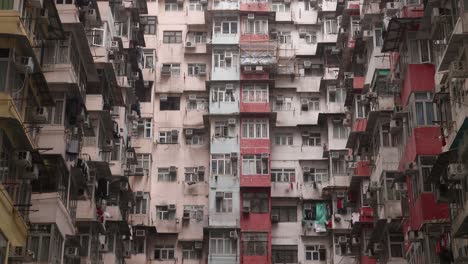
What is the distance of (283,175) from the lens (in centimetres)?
4084

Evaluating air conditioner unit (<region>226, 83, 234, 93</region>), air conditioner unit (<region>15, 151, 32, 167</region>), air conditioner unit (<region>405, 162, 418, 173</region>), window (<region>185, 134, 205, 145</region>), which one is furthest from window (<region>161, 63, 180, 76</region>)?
air conditioner unit (<region>15, 151, 32, 167</region>)

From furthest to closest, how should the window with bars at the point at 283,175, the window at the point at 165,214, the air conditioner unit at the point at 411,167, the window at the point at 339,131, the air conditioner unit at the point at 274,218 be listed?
the window with bars at the point at 283,175 < the window at the point at 339,131 < the air conditioner unit at the point at 274,218 < the window at the point at 165,214 < the air conditioner unit at the point at 411,167

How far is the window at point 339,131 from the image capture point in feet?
133

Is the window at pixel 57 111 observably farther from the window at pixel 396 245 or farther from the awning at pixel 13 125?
the window at pixel 396 245

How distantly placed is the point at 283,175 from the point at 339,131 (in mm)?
3486

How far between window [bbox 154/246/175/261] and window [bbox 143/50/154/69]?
365 inches

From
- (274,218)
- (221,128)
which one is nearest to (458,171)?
(274,218)

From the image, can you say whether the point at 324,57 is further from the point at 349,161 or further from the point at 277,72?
the point at 349,161

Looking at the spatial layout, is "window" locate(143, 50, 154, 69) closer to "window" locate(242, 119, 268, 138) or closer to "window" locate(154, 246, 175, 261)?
"window" locate(242, 119, 268, 138)

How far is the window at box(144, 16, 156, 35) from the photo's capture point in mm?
43062

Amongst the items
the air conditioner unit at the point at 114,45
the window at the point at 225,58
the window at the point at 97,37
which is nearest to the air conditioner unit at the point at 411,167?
the window at the point at 97,37

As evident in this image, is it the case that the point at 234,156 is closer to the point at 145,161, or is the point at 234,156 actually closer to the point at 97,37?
the point at 145,161

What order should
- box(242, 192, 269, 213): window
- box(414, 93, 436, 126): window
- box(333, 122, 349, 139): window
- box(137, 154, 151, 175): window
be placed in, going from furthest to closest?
box(333, 122, 349, 139): window
box(137, 154, 151, 175): window
box(242, 192, 269, 213): window
box(414, 93, 436, 126): window

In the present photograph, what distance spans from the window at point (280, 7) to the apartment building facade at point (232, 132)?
12cm
